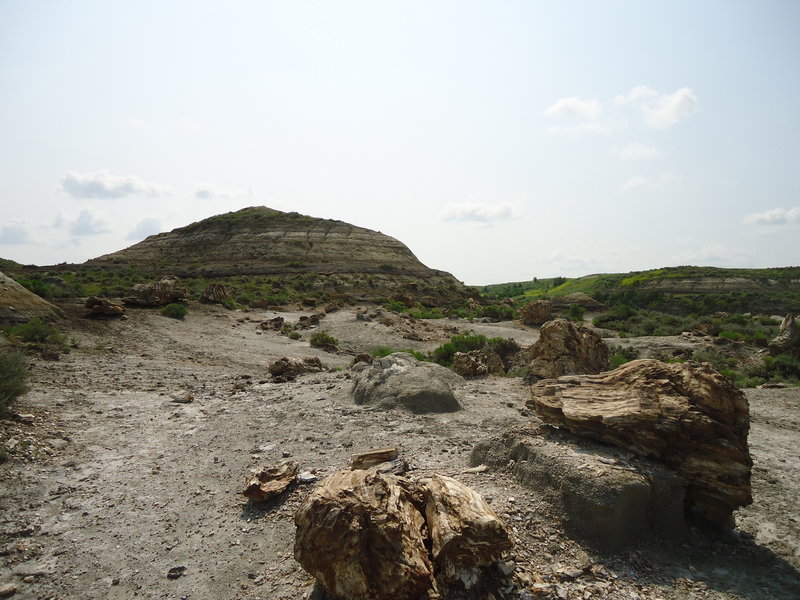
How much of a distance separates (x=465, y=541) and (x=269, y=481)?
2.86 metres

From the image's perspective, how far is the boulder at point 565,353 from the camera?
11.1 m

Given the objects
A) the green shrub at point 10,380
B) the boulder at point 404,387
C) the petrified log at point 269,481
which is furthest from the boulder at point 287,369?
the petrified log at point 269,481

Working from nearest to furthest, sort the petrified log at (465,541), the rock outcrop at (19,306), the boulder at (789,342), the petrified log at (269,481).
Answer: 1. the petrified log at (465,541)
2. the petrified log at (269,481)
3. the rock outcrop at (19,306)
4. the boulder at (789,342)

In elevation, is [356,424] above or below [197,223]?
below

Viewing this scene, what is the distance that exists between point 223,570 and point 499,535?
260cm

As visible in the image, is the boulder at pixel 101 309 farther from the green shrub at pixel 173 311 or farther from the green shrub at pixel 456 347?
the green shrub at pixel 456 347

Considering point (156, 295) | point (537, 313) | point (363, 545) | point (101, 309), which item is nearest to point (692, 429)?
point (363, 545)

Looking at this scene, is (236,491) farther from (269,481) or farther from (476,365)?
(476,365)

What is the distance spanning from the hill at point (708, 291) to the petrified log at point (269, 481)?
4697 cm

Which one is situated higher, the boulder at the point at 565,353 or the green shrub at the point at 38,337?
the green shrub at the point at 38,337

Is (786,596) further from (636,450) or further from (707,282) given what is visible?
(707,282)

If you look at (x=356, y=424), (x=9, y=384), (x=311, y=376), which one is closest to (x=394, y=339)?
(x=311, y=376)

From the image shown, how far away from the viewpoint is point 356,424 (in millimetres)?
7570

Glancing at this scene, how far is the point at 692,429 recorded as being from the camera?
473 cm
